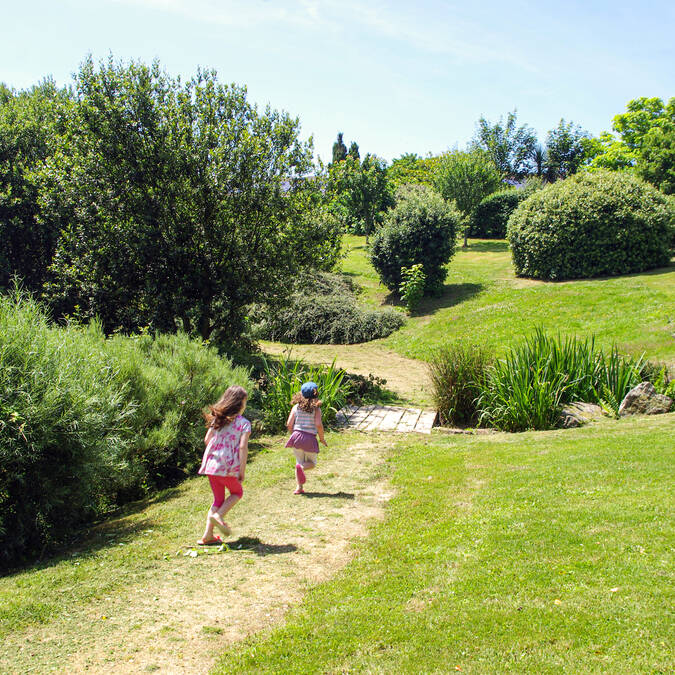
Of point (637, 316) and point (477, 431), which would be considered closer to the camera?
point (477, 431)

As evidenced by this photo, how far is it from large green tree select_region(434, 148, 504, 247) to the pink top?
29064 mm

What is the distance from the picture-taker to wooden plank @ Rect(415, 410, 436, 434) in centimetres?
1040

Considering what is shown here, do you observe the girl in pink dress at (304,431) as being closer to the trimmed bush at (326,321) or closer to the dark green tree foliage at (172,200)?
the dark green tree foliage at (172,200)

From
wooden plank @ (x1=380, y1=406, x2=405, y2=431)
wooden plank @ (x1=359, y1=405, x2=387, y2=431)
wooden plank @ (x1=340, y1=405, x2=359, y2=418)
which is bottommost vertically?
wooden plank @ (x1=380, y1=406, x2=405, y2=431)

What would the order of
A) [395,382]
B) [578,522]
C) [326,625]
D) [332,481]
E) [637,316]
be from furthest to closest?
[637,316]
[395,382]
[332,481]
[578,522]
[326,625]

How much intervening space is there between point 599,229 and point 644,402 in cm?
1219

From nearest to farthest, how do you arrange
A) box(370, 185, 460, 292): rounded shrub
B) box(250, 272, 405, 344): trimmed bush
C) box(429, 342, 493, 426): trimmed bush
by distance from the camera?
box(429, 342, 493, 426): trimmed bush, box(250, 272, 405, 344): trimmed bush, box(370, 185, 460, 292): rounded shrub

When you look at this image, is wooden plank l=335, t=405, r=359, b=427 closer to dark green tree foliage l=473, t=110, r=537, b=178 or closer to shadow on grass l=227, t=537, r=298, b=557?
shadow on grass l=227, t=537, r=298, b=557

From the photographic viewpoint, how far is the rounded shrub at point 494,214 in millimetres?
34906

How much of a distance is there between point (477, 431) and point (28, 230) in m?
14.6

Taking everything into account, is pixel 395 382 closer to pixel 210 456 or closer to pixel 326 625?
pixel 210 456

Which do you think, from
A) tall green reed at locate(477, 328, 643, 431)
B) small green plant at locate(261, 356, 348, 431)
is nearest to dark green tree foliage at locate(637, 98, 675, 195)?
tall green reed at locate(477, 328, 643, 431)

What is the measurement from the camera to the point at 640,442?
782 centimetres

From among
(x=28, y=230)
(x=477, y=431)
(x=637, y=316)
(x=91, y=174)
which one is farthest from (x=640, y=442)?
(x=28, y=230)
